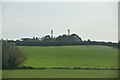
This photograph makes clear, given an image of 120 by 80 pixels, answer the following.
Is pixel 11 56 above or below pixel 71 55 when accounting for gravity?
above

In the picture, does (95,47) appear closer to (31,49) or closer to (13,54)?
(31,49)

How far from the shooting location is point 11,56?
18484 mm

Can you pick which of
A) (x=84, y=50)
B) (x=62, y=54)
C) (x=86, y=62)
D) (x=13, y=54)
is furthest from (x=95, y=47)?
(x=13, y=54)

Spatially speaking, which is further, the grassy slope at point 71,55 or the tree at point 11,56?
the grassy slope at point 71,55

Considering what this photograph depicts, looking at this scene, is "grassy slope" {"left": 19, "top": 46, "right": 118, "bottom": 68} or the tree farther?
"grassy slope" {"left": 19, "top": 46, "right": 118, "bottom": 68}

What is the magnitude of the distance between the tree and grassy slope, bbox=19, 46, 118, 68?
689cm

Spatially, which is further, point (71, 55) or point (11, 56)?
point (71, 55)

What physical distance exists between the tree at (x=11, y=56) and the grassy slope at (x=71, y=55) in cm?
689

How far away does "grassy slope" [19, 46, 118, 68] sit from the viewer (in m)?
27.0

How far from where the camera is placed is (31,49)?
32.3 metres

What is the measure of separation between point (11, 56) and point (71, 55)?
1281 centimetres

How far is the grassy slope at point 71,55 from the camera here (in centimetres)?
2698

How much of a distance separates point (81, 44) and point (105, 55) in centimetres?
726

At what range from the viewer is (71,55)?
99.3 ft
